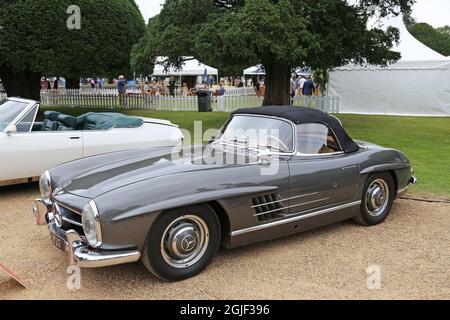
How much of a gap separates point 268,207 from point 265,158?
19.3 inches

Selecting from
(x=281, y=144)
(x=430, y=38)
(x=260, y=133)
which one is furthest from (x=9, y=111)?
(x=430, y=38)

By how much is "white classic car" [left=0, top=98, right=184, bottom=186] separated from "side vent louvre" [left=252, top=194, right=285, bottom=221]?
3.44 meters

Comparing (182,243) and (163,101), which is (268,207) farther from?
(163,101)

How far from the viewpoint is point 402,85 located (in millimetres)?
17938

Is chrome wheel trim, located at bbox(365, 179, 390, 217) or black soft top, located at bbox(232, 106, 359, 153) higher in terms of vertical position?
black soft top, located at bbox(232, 106, 359, 153)

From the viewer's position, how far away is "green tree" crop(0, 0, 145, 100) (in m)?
14.4

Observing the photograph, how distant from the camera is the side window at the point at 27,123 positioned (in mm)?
6328

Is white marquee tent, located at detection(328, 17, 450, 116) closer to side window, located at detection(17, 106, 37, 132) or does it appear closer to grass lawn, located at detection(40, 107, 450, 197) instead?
grass lawn, located at detection(40, 107, 450, 197)

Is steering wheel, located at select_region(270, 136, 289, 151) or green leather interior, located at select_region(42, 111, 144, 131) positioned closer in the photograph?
steering wheel, located at select_region(270, 136, 289, 151)

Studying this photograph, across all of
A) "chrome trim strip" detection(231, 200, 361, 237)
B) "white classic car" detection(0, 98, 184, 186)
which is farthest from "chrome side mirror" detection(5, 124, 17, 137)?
"chrome trim strip" detection(231, 200, 361, 237)

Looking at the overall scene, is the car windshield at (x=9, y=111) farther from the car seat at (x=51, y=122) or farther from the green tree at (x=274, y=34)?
the green tree at (x=274, y=34)

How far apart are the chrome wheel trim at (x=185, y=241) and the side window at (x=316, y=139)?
1443 millimetres

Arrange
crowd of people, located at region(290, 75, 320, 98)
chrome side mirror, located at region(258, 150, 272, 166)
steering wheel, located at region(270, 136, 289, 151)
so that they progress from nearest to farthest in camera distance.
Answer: chrome side mirror, located at region(258, 150, 272, 166) < steering wheel, located at region(270, 136, 289, 151) < crowd of people, located at region(290, 75, 320, 98)
